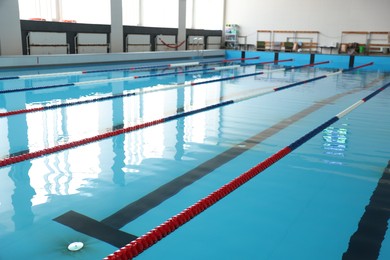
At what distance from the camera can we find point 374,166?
331 centimetres

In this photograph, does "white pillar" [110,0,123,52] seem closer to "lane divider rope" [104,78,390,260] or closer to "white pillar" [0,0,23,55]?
"white pillar" [0,0,23,55]

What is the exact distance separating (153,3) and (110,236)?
15549 millimetres

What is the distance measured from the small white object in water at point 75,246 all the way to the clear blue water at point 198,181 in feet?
0.10

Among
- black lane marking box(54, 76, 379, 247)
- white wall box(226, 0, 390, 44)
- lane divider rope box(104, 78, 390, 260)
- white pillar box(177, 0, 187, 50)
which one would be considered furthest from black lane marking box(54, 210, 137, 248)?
white wall box(226, 0, 390, 44)

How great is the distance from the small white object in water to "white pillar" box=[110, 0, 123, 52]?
12644 mm

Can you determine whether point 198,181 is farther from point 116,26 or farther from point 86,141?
point 116,26

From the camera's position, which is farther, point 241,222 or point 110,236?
point 241,222

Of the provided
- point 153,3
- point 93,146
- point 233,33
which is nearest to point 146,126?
point 93,146

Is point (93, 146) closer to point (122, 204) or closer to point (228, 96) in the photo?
point (122, 204)

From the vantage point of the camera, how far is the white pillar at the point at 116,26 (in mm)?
13766

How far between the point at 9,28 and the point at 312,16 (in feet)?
42.7

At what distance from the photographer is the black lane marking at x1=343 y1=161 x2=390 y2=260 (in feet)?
6.48

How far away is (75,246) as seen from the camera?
1959mm

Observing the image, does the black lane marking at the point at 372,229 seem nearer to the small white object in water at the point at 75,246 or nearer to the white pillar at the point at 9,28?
the small white object in water at the point at 75,246
